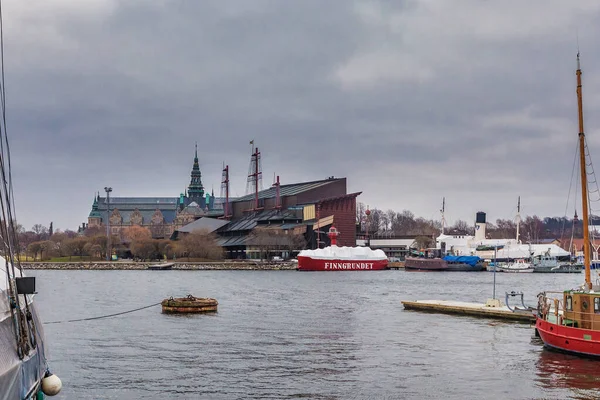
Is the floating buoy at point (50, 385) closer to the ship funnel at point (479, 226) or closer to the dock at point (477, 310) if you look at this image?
the dock at point (477, 310)

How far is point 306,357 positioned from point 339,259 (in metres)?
127

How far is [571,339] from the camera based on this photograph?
3275cm

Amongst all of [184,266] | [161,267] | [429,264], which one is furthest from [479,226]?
[161,267]

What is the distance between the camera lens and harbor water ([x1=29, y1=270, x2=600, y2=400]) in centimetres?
2744

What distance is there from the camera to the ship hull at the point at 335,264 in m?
157

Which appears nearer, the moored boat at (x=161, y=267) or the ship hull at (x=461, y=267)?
the moored boat at (x=161, y=267)

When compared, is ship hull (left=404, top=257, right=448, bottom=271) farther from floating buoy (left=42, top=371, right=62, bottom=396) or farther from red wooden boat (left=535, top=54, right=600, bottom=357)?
floating buoy (left=42, top=371, right=62, bottom=396)

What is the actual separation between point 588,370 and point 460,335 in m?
13.0

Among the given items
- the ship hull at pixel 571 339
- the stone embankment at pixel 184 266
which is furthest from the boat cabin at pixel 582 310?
the stone embankment at pixel 184 266

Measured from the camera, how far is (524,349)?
37656 millimetres

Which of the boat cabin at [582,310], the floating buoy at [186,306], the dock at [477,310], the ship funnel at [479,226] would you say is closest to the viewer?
the boat cabin at [582,310]

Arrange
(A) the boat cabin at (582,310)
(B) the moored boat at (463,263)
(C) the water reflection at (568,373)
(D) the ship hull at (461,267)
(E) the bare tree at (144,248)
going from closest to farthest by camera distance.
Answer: (C) the water reflection at (568,373), (A) the boat cabin at (582,310), (D) the ship hull at (461,267), (B) the moored boat at (463,263), (E) the bare tree at (144,248)

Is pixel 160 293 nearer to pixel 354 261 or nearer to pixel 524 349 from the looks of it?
pixel 524 349

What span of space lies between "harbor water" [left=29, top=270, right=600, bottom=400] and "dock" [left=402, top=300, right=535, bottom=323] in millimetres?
1185
